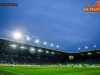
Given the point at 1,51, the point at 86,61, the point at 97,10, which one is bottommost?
the point at 86,61

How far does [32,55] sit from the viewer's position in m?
99.9

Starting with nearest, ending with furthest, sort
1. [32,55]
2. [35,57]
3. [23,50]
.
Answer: [23,50]
[32,55]
[35,57]

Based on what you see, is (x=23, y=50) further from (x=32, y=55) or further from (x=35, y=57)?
(x=35, y=57)

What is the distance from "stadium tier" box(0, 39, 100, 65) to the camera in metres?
76.5

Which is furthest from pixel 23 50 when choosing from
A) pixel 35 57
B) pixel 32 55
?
pixel 35 57

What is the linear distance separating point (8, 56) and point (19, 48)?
1214 cm

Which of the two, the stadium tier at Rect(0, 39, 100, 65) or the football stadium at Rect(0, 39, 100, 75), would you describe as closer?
the football stadium at Rect(0, 39, 100, 75)

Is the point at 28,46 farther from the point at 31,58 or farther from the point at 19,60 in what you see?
the point at 31,58

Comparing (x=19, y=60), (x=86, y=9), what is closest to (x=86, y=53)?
(x=19, y=60)

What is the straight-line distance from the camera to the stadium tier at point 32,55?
76.5 metres

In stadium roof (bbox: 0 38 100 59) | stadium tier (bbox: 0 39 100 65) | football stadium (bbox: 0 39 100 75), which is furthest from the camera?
stadium tier (bbox: 0 39 100 65)

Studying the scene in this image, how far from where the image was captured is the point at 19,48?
80.7m

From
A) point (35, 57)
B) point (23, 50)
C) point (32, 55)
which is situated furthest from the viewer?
point (35, 57)

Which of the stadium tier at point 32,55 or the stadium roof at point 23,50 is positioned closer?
the stadium roof at point 23,50
